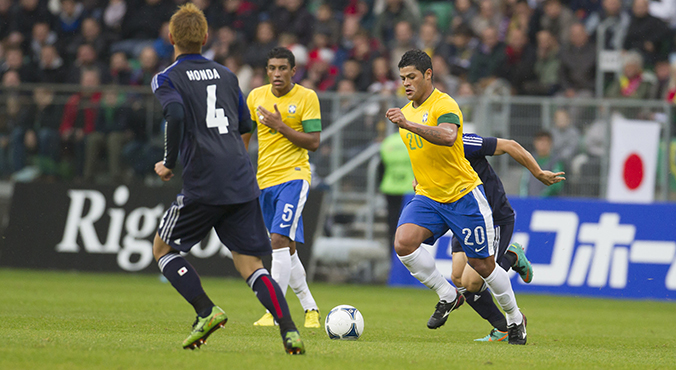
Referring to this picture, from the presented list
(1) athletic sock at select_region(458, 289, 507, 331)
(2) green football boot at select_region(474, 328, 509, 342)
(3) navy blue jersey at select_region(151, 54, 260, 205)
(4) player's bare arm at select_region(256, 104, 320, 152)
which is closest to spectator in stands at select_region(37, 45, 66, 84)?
(4) player's bare arm at select_region(256, 104, 320, 152)

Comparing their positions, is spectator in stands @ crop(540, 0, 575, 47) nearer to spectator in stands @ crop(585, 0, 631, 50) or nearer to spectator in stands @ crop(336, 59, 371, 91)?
spectator in stands @ crop(585, 0, 631, 50)

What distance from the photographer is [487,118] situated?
14.5 metres

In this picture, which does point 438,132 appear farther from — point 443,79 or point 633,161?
point 443,79

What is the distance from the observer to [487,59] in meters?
16.4

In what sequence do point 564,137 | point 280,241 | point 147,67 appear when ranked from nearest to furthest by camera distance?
point 280,241 → point 564,137 → point 147,67

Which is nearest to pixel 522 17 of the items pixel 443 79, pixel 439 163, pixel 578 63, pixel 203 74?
pixel 578 63

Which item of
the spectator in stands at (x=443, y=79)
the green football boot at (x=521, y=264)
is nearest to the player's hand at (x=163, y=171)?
the green football boot at (x=521, y=264)

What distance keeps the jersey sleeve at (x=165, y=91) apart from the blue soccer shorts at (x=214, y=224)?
63cm

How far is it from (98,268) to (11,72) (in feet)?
19.6

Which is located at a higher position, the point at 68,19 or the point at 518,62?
the point at 68,19

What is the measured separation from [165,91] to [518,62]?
38.5ft

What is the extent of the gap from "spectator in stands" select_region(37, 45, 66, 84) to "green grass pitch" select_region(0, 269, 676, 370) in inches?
252

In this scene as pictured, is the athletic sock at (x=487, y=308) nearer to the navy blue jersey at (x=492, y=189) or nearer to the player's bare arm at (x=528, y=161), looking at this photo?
the navy blue jersey at (x=492, y=189)

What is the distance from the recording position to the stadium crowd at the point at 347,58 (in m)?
15.8
